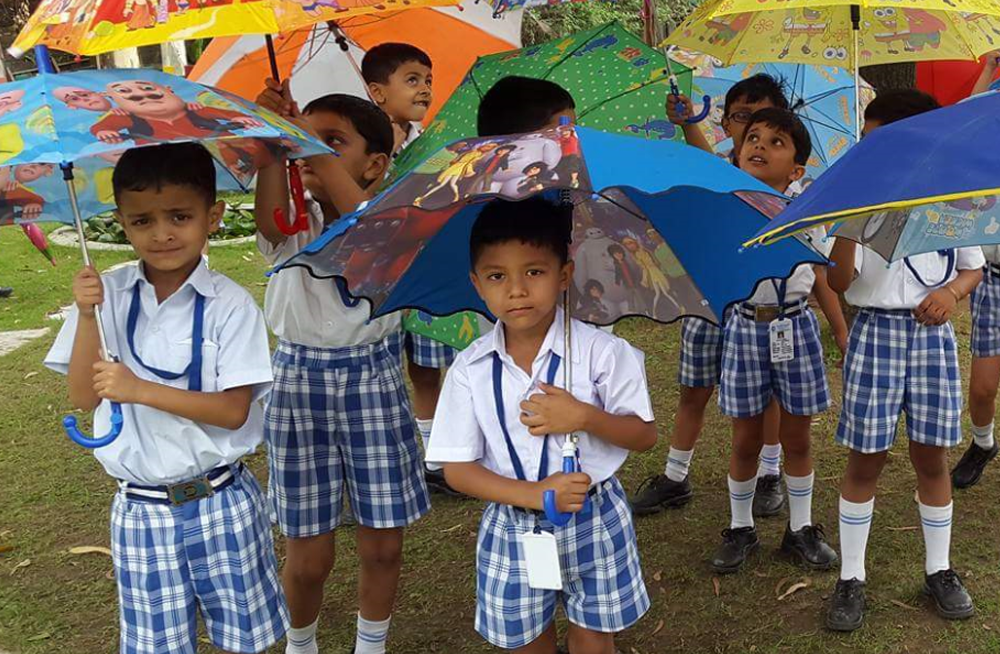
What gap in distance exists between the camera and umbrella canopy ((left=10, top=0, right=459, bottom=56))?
239 centimetres

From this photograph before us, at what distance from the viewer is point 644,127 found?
3.41 meters

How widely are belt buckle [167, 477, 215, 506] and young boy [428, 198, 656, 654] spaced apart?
569 mm

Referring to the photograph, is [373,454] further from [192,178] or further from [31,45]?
[31,45]

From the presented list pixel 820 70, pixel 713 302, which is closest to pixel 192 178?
pixel 713 302

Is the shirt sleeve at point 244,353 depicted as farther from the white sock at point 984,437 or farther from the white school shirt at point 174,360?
the white sock at point 984,437

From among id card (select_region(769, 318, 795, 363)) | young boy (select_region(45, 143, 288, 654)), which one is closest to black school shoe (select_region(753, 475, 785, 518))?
id card (select_region(769, 318, 795, 363))

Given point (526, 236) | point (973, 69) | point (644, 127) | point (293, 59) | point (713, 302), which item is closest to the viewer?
point (526, 236)

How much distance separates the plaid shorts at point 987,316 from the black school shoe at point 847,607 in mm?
1559

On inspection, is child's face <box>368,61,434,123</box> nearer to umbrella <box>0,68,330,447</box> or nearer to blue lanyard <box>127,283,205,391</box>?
umbrella <box>0,68,330,447</box>

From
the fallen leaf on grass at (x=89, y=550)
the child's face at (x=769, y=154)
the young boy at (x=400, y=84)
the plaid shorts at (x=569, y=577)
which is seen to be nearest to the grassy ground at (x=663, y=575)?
the fallen leaf on grass at (x=89, y=550)

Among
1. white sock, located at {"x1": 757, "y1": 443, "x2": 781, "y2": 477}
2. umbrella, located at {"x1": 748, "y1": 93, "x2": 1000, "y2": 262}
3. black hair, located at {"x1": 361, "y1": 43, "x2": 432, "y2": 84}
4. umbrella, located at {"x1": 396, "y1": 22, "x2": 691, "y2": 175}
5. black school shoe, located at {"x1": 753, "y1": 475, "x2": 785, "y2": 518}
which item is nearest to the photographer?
umbrella, located at {"x1": 748, "y1": 93, "x2": 1000, "y2": 262}

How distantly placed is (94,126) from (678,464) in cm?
294

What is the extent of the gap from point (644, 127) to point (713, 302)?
1072 millimetres

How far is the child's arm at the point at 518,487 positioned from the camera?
223cm
